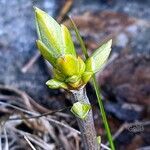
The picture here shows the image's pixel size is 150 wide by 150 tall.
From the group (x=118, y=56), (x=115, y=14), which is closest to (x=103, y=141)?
(x=118, y=56)

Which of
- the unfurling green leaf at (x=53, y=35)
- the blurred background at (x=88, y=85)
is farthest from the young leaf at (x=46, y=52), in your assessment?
the blurred background at (x=88, y=85)

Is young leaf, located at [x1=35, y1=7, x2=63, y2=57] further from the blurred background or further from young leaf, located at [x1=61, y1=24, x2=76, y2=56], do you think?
the blurred background

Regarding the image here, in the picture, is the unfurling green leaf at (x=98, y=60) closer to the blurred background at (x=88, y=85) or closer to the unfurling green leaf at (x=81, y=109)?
the unfurling green leaf at (x=81, y=109)

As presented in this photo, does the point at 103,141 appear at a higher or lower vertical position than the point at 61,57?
lower

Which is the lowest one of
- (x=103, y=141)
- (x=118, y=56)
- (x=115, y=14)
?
(x=103, y=141)

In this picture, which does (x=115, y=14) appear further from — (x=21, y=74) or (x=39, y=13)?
(x=39, y=13)
